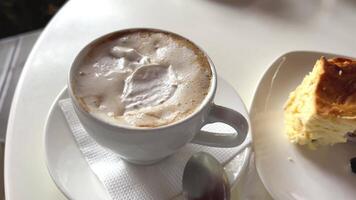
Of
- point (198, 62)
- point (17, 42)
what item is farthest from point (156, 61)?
point (17, 42)

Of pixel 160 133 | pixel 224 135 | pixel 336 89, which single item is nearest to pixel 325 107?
pixel 336 89

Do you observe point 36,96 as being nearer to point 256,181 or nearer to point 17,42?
point 256,181

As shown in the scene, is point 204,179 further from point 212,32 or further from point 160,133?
point 212,32

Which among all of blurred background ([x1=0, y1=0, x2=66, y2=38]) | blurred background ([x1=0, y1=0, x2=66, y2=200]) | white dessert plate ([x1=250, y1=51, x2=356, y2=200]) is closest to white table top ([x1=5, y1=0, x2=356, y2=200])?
white dessert plate ([x1=250, y1=51, x2=356, y2=200])

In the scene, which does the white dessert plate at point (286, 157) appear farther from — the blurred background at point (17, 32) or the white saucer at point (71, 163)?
the blurred background at point (17, 32)

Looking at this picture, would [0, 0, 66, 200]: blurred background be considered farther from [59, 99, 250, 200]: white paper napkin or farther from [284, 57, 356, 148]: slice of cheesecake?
[284, 57, 356, 148]: slice of cheesecake
